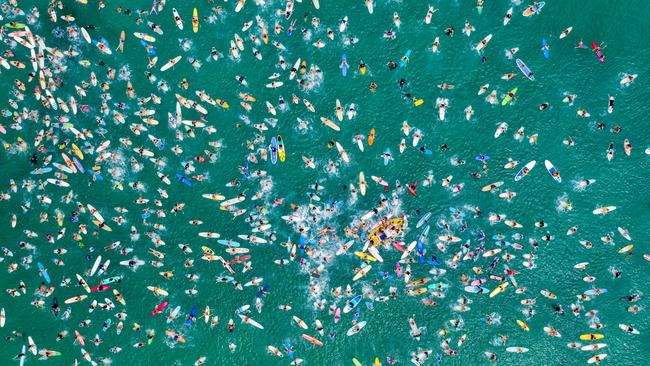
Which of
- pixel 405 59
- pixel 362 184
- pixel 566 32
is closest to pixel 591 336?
pixel 362 184

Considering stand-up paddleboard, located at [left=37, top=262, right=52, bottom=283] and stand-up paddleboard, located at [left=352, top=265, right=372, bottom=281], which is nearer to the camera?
stand-up paddleboard, located at [left=352, top=265, right=372, bottom=281]

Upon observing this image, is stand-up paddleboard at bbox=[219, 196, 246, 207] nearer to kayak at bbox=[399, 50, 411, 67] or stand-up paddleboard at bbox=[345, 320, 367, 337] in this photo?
stand-up paddleboard at bbox=[345, 320, 367, 337]

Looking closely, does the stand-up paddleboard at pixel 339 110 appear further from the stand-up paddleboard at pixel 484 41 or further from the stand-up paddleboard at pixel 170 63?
the stand-up paddleboard at pixel 170 63

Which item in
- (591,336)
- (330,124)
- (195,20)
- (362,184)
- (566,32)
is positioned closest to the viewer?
(566,32)

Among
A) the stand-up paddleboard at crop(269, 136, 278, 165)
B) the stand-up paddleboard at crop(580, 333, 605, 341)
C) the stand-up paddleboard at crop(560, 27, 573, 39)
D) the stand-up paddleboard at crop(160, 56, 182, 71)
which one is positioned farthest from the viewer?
the stand-up paddleboard at crop(160, 56, 182, 71)

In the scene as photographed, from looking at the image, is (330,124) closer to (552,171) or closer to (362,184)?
(362,184)

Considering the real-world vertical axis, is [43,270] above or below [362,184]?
below

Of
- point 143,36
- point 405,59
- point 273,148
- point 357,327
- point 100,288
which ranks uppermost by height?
point 405,59

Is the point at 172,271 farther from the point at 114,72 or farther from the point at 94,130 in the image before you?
the point at 114,72

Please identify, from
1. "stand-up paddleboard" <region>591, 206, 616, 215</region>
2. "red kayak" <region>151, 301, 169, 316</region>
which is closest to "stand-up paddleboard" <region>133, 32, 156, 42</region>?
"red kayak" <region>151, 301, 169, 316</region>

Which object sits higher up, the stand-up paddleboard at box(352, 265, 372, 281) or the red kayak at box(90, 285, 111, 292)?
the stand-up paddleboard at box(352, 265, 372, 281)
